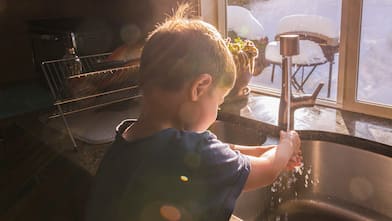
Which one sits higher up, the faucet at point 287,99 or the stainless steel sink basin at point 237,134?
the faucet at point 287,99

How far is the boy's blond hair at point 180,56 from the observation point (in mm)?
699

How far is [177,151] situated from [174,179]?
0.05 m

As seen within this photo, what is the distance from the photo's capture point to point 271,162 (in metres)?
0.79

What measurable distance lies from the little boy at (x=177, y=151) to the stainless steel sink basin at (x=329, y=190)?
442 millimetres

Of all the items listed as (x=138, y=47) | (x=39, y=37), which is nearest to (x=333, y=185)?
(x=138, y=47)

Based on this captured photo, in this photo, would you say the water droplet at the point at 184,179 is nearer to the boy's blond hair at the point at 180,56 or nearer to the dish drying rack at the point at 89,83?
the boy's blond hair at the point at 180,56

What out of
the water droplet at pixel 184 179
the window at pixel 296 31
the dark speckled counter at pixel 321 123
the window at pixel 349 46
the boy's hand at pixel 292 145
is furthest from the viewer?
the window at pixel 296 31

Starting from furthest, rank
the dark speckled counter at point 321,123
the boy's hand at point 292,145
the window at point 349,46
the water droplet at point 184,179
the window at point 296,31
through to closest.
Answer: the window at point 296,31, the window at point 349,46, the dark speckled counter at point 321,123, the boy's hand at point 292,145, the water droplet at point 184,179

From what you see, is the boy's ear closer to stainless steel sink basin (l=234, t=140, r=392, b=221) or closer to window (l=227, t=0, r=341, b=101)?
stainless steel sink basin (l=234, t=140, r=392, b=221)

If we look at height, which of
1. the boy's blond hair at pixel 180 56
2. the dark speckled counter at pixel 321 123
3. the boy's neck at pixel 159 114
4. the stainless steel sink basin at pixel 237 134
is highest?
the boy's blond hair at pixel 180 56

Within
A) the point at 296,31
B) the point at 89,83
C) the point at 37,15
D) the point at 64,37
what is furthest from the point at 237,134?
the point at 37,15

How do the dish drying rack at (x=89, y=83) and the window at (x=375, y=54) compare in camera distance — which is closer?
the window at (x=375, y=54)

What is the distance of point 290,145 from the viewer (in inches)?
33.4

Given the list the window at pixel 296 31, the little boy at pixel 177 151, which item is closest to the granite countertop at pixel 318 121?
the window at pixel 296 31
